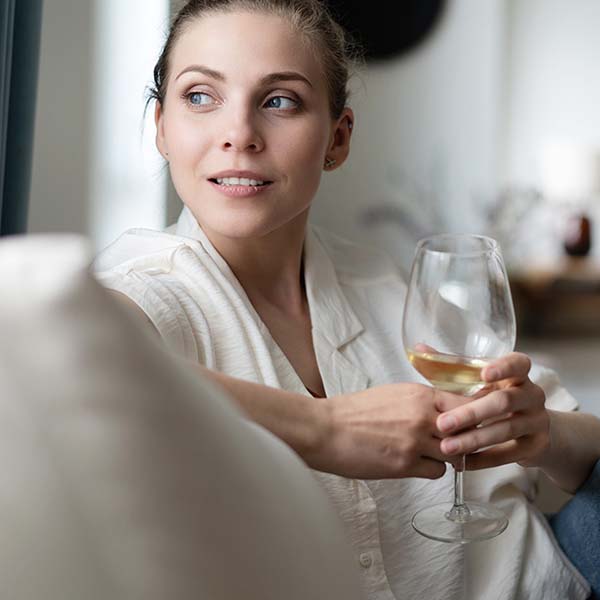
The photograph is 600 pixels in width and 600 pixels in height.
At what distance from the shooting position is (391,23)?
4.79m

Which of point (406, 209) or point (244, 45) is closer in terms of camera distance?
point (244, 45)

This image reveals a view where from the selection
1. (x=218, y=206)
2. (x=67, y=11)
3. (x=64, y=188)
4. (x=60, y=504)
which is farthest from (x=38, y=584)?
(x=67, y=11)

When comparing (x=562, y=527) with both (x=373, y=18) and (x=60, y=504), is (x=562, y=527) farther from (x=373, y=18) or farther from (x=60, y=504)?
(x=373, y=18)

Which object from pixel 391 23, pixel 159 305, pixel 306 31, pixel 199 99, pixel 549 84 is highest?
pixel 391 23

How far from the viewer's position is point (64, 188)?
2211mm

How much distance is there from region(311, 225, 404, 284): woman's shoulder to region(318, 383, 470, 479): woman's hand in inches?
19.3

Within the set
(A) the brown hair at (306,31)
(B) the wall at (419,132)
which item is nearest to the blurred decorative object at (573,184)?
(B) the wall at (419,132)

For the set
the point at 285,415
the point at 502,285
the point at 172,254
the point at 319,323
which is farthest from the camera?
the point at 319,323

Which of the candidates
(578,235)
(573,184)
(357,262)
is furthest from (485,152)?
(357,262)

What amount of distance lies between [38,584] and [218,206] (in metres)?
0.75

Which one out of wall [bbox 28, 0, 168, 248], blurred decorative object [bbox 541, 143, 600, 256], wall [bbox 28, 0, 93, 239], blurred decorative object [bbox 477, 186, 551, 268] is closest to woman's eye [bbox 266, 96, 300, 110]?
wall [bbox 28, 0, 168, 248]

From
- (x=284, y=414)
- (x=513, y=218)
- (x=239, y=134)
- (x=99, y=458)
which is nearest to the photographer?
(x=99, y=458)

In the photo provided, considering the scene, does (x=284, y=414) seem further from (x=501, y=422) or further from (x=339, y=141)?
(x=339, y=141)

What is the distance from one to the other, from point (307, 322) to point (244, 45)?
15.4 inches
